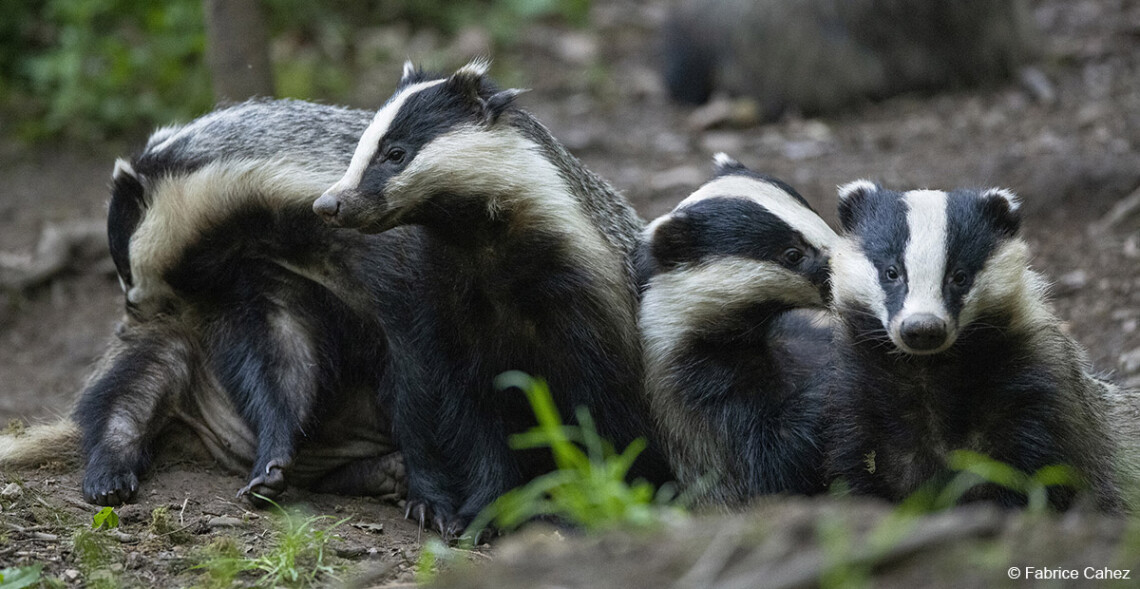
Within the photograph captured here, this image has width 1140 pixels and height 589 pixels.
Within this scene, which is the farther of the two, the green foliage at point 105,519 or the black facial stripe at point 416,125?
the black facial stripe at point 416,125

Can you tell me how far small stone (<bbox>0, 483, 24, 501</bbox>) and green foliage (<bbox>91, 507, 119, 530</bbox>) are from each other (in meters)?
0.29

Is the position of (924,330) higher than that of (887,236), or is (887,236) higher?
(887,236)

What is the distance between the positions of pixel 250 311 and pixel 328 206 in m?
1.03

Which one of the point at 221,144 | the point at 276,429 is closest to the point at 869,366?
the point at 276,429

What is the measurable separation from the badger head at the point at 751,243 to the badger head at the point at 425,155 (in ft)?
1.97

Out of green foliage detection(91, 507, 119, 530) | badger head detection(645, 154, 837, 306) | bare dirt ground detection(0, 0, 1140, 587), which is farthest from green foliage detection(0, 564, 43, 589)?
badger head detection(645, 154, 837, 306)

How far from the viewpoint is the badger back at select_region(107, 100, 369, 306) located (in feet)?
15.1

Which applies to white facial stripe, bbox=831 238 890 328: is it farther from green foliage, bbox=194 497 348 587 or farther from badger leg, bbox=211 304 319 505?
badger leg, bbox=211 304 319 505

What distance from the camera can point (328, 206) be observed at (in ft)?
13.0

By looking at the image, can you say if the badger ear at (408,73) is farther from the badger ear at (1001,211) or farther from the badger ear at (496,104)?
the badger ear at (1001,211)

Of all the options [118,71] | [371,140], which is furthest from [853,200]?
[118,71]

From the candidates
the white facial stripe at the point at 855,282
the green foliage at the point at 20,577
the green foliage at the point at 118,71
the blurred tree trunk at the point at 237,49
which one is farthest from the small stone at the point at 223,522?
the green foliage at the point at 118,71

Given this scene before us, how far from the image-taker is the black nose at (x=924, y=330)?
11.0 ft

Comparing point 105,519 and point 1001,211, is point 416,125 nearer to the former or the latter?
point 105,519
